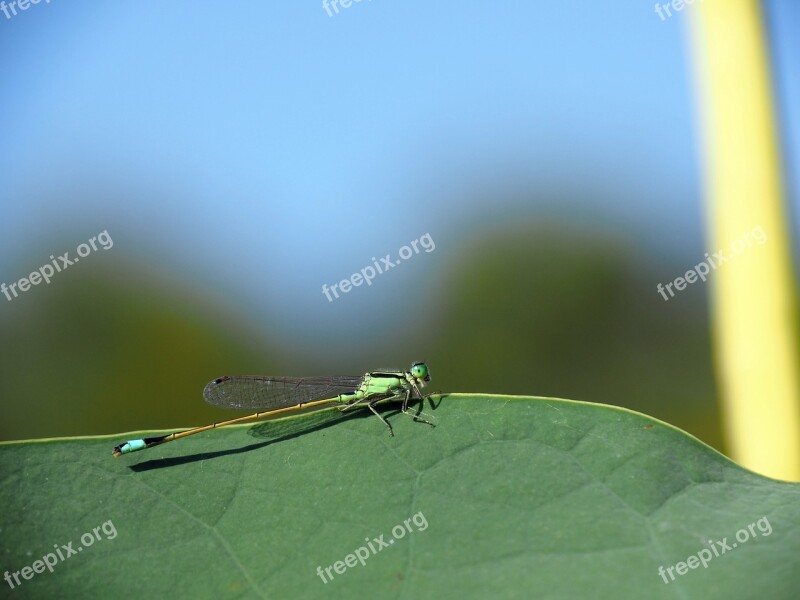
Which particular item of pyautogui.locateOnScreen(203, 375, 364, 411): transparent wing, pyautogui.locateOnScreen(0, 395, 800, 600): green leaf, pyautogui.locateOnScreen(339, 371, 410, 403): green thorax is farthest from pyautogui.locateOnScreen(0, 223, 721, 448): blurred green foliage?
pyautogui.locateOnScreen(0, 395, 800, 600): green leaf

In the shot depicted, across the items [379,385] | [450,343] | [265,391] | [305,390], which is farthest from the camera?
[450,343]

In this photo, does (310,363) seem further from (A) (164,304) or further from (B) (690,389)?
(B) (690,389)

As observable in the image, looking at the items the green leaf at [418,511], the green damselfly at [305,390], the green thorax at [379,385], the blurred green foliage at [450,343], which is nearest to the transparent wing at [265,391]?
the green damselfly at [305,390]

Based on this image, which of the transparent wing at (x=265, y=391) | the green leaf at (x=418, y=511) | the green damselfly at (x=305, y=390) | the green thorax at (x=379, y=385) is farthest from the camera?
the transparent wing at (x=265, y=391)

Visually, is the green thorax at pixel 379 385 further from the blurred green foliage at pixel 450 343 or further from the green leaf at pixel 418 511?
the blurred green foliage at pixel 450 343

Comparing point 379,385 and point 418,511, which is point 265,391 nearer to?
point 379,385

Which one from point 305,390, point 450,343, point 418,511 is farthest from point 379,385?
point 450,343

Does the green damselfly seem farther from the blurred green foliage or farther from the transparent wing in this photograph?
the blurred green foliage
